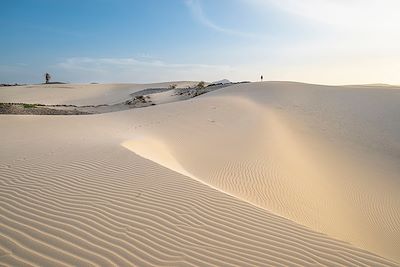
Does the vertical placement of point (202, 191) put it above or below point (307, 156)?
above

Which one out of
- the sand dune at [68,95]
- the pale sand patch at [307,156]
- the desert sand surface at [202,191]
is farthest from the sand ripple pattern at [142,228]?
the sand dune at [68,95]

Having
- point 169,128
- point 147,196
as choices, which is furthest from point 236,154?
point 147,196

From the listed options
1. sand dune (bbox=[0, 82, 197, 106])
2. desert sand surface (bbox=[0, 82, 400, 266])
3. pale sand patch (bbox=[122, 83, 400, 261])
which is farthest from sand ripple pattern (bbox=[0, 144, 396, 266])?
sand dune (bbox=[0, 82, 197, 106])

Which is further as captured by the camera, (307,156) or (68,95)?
(68,95)

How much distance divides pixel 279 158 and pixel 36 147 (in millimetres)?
7184

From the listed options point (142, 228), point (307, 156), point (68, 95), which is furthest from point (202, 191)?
Answer: point (68, 95)

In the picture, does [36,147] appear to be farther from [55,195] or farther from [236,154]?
[236,154]

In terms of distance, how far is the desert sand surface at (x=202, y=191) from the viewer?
136 inches

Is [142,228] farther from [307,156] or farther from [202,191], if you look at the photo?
[307,156]

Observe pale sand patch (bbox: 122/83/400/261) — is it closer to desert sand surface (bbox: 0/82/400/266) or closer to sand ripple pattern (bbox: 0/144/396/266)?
desert sand surface (bbox: 0/82/400/266)

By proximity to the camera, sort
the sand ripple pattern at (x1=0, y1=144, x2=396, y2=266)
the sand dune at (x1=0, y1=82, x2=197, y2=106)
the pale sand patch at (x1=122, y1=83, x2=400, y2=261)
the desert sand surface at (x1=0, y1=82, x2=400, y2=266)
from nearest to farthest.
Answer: the sand ripple pattern at (x1=0, y1=144, x2=396, y2=266) → the desert sand surface at (x1=0, y1=82, x2=400, y2=266) → the pale sand patch at (x1=122, y1=83, x2=400, y2=261) → the sand dune at (x1=0, y1=82, x2=197, y2=106)

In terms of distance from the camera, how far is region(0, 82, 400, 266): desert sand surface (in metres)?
3.45

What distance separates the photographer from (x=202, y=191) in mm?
5258

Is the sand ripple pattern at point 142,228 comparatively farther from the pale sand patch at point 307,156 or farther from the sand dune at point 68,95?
the sand dune at point 68,95
